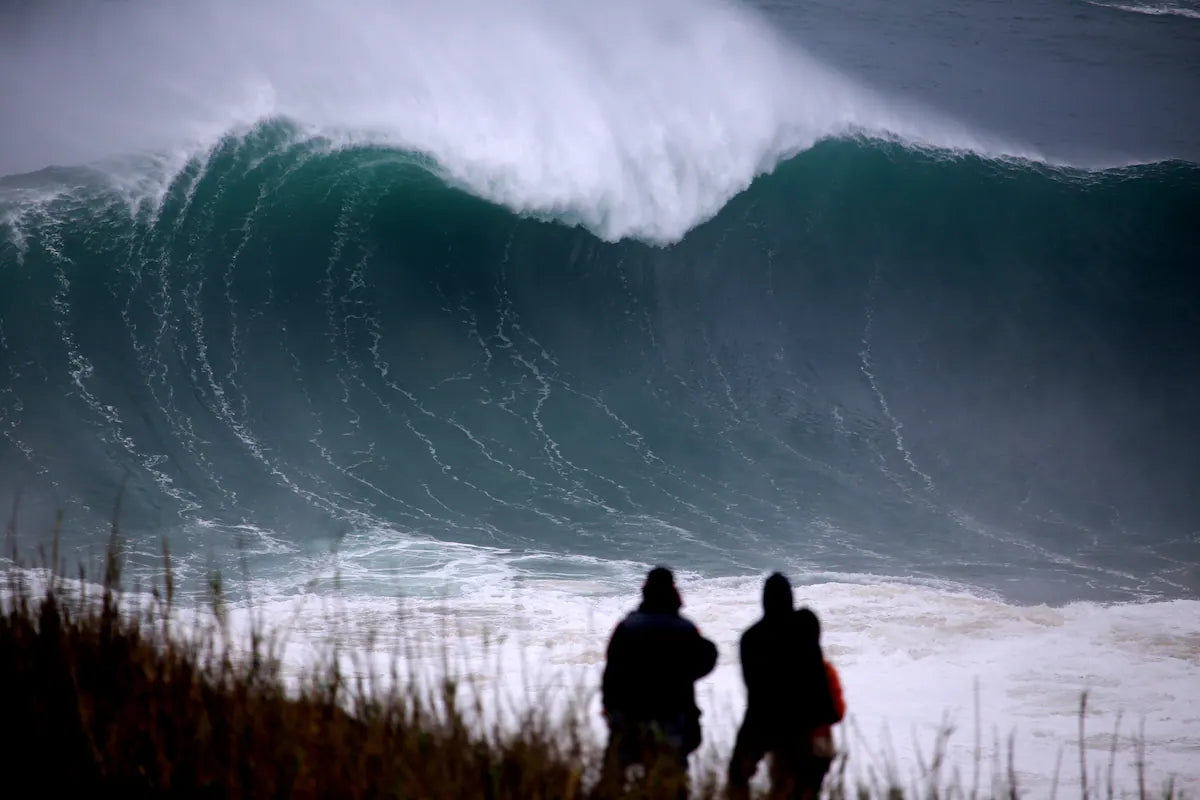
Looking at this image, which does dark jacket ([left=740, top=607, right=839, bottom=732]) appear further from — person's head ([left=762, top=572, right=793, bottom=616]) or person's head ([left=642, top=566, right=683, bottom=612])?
person's head ([left=642, top=566, right=683, bottom=612])

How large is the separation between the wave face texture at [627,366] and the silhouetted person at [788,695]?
639cm

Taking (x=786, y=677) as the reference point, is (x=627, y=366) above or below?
above

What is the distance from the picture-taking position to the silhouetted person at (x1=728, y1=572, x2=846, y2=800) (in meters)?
3.40

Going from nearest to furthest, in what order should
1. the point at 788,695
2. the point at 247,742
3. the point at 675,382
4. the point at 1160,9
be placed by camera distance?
the point at 247,742 → the point at 788,695 → the point at 675,382 → the point at 1160,9

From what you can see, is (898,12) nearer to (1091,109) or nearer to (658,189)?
(1091,109)

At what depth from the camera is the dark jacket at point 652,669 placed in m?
3.46

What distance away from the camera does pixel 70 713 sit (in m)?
3.02

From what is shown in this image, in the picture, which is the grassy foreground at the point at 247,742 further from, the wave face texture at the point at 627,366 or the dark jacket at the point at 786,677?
the wave face texture at the point at 627,366

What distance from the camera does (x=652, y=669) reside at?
11.4 ft

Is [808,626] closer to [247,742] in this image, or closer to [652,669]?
[652,669]

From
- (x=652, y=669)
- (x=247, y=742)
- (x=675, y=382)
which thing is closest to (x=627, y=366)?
(x=675, y=382)

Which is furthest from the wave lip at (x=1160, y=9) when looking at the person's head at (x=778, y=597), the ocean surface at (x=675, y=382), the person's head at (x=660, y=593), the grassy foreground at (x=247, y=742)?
the grassy foreground at (x=247, y=742)

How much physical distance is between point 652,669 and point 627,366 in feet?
36.3

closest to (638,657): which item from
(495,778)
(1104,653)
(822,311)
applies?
(495,778)
